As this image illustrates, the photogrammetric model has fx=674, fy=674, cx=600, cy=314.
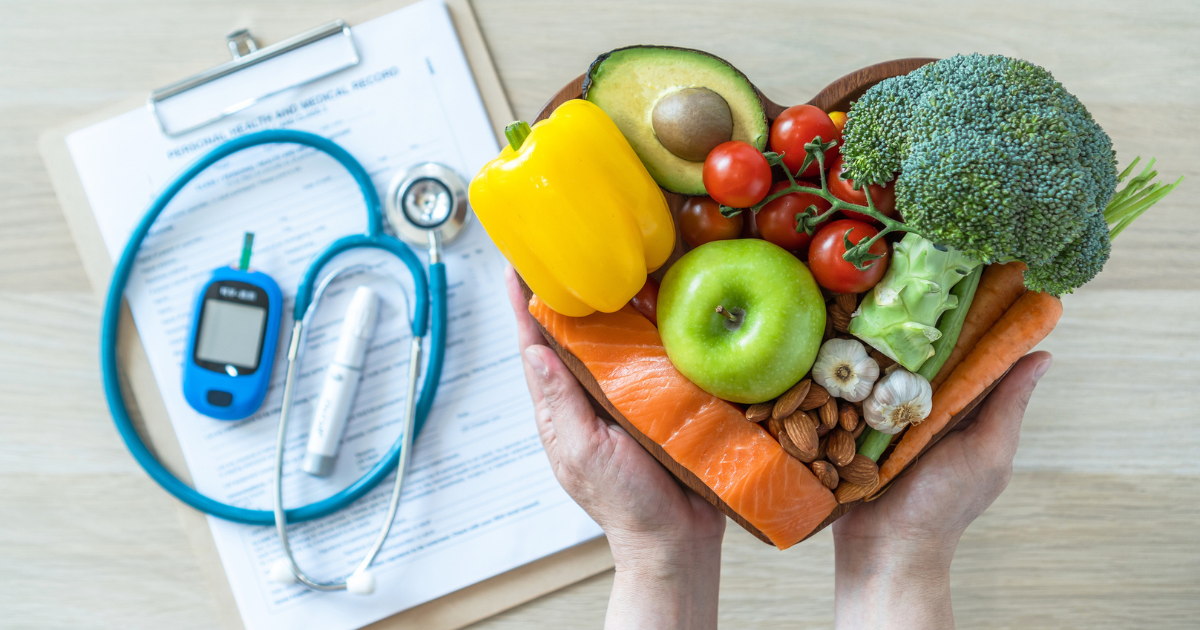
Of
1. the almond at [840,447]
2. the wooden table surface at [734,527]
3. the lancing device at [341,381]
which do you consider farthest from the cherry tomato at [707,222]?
the lancing device at [341,381]

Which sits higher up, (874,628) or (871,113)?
(871,113)

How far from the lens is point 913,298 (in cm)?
67

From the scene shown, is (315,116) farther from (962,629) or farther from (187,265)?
(962,629)

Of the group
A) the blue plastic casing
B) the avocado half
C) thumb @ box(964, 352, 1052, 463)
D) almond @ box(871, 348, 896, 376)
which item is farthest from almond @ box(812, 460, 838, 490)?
the blue plastic casing

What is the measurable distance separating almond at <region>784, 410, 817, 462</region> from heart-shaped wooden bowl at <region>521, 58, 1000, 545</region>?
0.29ft

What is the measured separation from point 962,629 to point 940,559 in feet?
0.97

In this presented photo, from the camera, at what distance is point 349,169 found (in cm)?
100

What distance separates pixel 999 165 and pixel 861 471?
13.2 inches

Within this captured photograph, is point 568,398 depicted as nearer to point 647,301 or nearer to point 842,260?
point 647,301

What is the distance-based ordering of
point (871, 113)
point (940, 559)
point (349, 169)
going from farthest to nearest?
point (349, 169), point (940, 559), point (871, 113)

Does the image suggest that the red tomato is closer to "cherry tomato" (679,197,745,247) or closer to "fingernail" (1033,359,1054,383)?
"cherry tomato" (679,197,745,247)

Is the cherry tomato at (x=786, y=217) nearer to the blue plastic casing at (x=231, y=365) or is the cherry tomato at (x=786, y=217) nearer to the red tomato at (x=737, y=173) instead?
the red tomato at (x=737, y=173)

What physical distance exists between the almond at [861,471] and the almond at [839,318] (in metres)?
0.14

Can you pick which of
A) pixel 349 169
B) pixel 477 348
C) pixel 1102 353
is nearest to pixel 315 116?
pixel 349 169
